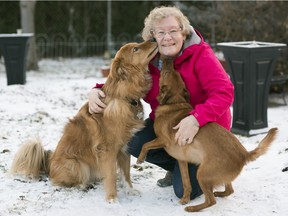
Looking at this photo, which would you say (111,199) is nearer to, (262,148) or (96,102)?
(96,102)

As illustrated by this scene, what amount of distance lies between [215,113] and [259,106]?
9.02 feet

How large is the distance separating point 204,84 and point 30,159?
5.25 feet

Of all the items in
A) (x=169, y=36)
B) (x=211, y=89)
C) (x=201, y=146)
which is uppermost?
(x=169, y=36)

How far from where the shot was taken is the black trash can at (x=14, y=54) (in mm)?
7625

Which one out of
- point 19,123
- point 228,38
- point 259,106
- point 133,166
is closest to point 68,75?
point 228,38

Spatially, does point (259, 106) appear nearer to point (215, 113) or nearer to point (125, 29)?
point (215, 113)

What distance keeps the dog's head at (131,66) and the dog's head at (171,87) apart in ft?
0.56

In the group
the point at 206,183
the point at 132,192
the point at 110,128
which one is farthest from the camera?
the point at 132,192

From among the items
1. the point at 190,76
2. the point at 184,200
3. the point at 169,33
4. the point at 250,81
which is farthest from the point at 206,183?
the point at 250,81

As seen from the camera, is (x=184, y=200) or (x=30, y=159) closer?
(x=184, y=200)

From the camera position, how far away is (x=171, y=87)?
320cm

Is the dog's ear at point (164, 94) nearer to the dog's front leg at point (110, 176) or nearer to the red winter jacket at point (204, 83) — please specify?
the red winter jacket at point (204, 83)

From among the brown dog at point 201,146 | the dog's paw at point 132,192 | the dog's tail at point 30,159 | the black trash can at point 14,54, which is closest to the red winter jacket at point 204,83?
the brown dog at point 201,146

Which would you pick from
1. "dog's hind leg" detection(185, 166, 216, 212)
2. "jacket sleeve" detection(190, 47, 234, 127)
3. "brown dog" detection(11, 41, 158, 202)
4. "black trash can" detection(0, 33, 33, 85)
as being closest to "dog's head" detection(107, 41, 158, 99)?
"brown dog" detection(11, 41, 158, 202)
